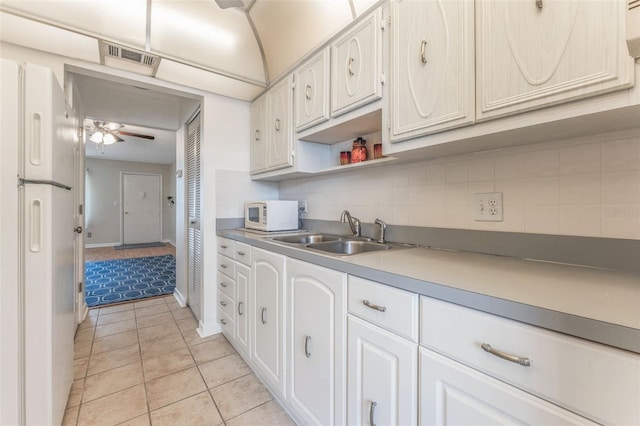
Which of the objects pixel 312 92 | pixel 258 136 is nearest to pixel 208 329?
pixel 258 136

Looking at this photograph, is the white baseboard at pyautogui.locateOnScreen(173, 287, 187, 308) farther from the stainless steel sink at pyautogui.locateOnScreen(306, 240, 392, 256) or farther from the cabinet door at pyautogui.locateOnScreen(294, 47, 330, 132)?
the cabinet door at pyautogui.locateOnScreen(294, 47, 330, 132)

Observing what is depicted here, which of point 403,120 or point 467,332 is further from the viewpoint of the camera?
point 403,120

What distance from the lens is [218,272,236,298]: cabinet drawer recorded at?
202cm

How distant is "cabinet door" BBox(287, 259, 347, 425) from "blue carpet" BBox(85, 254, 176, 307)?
108 inches

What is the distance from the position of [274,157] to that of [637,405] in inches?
80.1

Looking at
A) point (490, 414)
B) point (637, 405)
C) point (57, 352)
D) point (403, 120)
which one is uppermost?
point (403, 120)

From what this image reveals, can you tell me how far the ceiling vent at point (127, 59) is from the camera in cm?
171

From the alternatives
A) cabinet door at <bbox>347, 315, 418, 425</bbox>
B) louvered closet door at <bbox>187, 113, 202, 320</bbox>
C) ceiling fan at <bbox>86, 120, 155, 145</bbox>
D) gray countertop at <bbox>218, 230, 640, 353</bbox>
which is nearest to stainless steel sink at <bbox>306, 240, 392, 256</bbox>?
gray countertop at <bbox>218, 230, 640, 353</bbox>

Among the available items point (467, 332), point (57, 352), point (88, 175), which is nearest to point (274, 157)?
point (57, 352)

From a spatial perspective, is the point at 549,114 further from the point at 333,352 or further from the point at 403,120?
the point at 333,352

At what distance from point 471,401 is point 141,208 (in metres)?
8.33

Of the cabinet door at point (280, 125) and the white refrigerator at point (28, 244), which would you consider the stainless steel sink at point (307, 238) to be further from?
the white refrigerator at point (28, 244)

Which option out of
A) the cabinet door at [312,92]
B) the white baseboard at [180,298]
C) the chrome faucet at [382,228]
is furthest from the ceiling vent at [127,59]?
the white baseboard at [180,298]

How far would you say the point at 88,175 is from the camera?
21.1 feet
